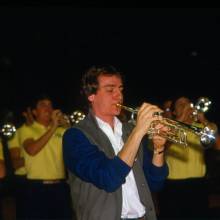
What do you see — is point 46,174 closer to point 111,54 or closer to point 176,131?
point 176,131

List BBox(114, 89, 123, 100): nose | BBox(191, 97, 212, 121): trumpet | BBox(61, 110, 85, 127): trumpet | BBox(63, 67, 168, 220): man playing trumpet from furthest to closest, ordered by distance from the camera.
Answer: BBox(61, 110, 85, 127): trumpet
BBox(191, 97, 212, 121): trumpet
BBox(114, 89, 123, 100): nose
BBox(63, 67, 168, 220): man playing trumpet

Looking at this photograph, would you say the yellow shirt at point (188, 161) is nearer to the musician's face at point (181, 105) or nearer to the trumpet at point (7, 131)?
the musician's face at point (181, 105)

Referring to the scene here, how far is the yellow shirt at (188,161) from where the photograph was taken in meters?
6.19

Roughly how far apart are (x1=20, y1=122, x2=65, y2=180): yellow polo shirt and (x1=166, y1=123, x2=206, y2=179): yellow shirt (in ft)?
3.65

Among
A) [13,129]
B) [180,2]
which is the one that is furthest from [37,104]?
[180,2]

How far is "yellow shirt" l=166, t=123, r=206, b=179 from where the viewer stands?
20.3 ft

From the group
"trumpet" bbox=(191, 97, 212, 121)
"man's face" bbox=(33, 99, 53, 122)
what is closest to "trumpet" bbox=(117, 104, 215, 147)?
"trumpet" bbox=(191, 97, 212, 121)

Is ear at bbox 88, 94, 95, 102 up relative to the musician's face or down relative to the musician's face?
up

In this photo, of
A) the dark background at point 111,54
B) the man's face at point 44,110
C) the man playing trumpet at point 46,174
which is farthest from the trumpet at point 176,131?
the dark background at point 111,54

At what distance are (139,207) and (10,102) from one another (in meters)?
8.33

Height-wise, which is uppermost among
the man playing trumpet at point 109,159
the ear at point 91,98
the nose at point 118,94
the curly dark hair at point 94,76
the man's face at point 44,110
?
the curly dark hair at point 94,76

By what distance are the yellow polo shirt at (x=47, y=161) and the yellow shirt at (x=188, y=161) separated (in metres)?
1.11

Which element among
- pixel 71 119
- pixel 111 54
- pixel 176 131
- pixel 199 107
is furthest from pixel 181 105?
pixel 111 54

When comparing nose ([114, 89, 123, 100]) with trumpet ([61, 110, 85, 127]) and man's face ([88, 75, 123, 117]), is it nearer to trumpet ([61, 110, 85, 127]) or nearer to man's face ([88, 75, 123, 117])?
man's face ([88, 75, 123, 117])
